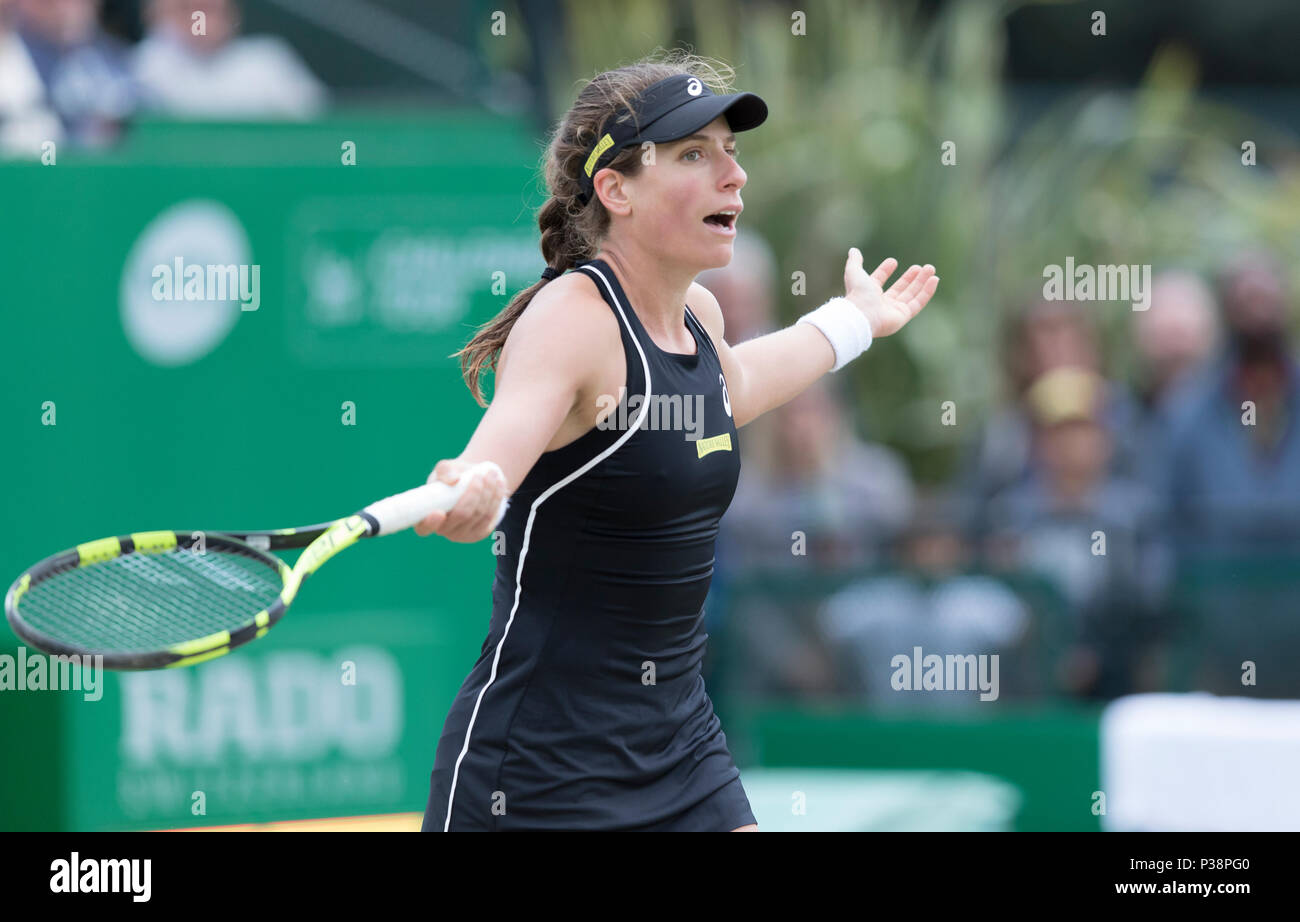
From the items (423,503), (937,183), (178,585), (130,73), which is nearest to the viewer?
(423,503)

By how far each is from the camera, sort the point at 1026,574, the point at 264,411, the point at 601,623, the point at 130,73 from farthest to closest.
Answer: the point at 130,73, the point at 1026,574, the point at 264,411, the point at 601,623

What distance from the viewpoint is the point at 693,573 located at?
131 inches

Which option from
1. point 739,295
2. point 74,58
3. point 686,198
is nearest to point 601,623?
point 686,198

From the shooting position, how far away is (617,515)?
3.20 meters

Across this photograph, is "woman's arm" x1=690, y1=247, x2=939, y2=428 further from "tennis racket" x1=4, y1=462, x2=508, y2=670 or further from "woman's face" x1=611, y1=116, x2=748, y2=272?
"tennis racket" x1=4, y1=462, x2=508, y2=670

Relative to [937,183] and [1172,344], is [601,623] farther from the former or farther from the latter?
[937,183]

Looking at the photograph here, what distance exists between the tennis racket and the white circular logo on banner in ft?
6.17

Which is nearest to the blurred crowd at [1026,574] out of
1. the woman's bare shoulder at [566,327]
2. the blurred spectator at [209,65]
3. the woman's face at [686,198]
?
the blurred spectator at [209,65]

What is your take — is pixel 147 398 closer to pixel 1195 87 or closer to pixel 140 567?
pixel 140 567

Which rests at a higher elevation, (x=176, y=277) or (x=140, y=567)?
(x=176, y=277)

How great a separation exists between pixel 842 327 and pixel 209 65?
3629mm

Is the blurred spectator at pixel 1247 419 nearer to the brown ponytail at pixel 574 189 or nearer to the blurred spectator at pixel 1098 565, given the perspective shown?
the blurred spectator at pixel 1098 565

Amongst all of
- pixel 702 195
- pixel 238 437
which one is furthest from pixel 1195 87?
pixel 702 195
